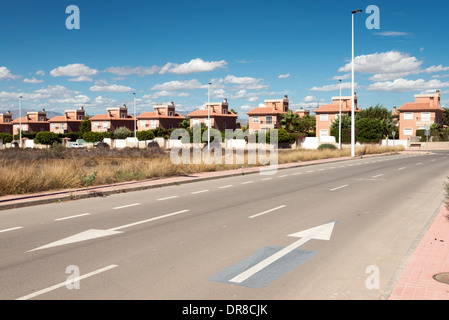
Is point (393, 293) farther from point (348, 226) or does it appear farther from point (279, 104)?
point (279, 104)

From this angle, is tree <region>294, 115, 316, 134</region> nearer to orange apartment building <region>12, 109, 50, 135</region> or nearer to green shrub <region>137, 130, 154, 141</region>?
green shrub <region>137, 130, 154, 141</region>

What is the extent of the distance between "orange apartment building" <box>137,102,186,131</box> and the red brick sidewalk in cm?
9719

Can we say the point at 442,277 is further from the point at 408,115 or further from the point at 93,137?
the point at 93,137

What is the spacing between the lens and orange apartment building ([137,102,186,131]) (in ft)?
337

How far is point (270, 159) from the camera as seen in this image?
29.8 metres

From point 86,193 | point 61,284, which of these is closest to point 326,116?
point 86,193

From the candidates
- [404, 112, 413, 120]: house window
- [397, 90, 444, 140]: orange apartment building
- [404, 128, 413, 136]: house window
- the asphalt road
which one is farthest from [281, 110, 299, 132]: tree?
the asphalt road

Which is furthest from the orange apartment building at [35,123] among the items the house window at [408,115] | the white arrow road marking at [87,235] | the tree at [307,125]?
the white arrow road marking at [87,235]

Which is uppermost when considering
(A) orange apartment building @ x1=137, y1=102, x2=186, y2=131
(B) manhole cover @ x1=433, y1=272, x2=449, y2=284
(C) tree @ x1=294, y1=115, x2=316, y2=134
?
(A) orange apartment building @ x1=137, y1=102, x2=186, y2=131

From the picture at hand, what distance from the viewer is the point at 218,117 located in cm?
9431

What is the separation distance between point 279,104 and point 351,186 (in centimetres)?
7895

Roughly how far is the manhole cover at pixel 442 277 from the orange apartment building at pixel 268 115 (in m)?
81.6

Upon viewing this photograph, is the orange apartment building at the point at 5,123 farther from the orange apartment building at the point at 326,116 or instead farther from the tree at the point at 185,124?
the orange apartment building at the point at 326,116

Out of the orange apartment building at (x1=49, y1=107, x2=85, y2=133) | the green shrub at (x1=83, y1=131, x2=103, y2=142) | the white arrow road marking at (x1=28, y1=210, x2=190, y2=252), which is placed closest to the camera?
the white arrow road marking at (x1=28, y1=210, x2=190, y2=252)
